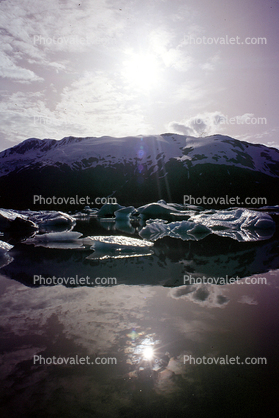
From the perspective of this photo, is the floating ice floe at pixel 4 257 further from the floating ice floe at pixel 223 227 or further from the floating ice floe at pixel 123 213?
the floating ice floe at pixel 123 213

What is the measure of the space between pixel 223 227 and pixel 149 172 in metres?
93.0

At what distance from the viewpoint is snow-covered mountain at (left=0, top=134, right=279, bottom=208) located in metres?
93.1

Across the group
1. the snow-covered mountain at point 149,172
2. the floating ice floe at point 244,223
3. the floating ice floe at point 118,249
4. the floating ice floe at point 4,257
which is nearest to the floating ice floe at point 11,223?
the floating ice floe at point 4,257

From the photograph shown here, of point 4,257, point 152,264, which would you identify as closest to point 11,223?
point 4,257

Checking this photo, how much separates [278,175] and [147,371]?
4658 inches

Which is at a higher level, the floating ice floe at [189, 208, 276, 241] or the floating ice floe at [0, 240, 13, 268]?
the floating ice floe at [0, 240, 13, 268]

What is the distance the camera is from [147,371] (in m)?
2.43

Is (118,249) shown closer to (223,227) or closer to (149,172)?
(223,227)

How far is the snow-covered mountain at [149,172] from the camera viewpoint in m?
93.1

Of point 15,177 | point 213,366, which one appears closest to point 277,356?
point 213,366

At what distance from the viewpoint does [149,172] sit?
107 meters

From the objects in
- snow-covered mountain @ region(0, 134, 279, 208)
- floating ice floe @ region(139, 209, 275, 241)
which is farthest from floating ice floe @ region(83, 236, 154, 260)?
snow-covered mountain @ region(0, 134, 279, 208)

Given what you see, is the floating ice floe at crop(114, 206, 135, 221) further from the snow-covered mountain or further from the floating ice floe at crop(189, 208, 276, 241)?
the snow-covered mountain

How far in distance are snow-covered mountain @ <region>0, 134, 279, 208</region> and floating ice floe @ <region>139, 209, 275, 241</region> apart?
67.9 metres
